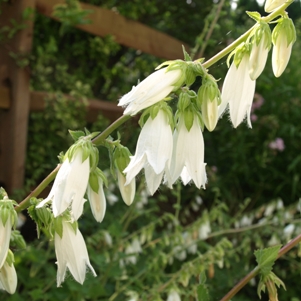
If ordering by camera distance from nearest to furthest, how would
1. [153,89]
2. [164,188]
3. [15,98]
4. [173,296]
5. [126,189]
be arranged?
[153,89]
[126,189]
[173,296]
[15,98]
[164,188]

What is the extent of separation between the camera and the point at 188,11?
3492 mm

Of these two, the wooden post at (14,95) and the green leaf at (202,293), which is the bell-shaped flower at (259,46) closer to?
the green leaf at (202,293)

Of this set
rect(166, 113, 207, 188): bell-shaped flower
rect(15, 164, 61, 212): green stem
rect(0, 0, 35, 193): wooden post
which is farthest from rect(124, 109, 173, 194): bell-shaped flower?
rect(0, 0, 35, 193): wooden post

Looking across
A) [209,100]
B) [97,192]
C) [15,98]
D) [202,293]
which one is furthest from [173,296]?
[15,98]

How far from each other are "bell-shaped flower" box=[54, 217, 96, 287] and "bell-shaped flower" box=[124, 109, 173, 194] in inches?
5.6

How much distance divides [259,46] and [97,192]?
1.04 feet

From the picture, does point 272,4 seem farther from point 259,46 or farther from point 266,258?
point 266,258

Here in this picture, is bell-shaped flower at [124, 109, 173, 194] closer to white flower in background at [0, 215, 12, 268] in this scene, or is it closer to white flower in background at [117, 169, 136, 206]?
white flower in background at [117, 169, 136, 206]

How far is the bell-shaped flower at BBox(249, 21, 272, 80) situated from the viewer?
2.02ft

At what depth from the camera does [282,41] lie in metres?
0.66

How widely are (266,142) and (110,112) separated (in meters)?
1.28

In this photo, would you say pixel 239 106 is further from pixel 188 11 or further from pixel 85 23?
pixel 188 11

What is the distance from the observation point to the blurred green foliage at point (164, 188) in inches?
60.5

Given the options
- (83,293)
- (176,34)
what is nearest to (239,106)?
(83,293)
